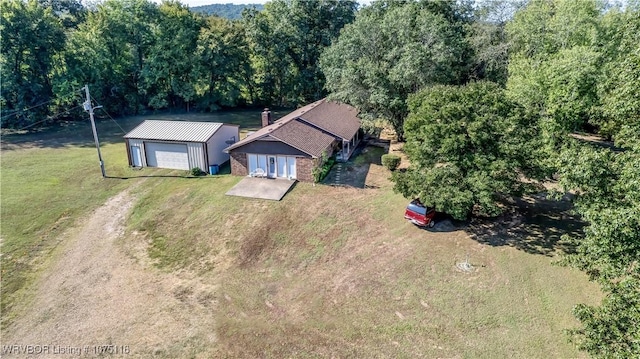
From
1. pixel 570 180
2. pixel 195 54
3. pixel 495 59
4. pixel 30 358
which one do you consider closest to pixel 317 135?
pixel 495 59

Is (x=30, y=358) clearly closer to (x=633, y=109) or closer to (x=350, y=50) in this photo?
(x=633, y=109)

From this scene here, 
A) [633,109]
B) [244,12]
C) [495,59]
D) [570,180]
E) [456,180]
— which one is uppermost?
[244,12]

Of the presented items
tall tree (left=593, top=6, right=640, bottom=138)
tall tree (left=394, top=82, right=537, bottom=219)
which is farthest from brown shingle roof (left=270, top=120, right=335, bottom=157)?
tall tree (left=593, top=6, right=640, bottom=138)

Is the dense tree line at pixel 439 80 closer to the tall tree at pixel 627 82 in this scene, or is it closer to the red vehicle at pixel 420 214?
the tall tree at pixel 627 82

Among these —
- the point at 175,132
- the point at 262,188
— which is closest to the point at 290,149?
the point at 262,188

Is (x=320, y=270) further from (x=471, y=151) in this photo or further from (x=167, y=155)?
(x=167, y=155)

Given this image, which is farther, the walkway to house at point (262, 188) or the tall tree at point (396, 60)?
the tall tree at point (396, 60)

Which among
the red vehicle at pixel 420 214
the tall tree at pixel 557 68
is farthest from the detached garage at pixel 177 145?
the tall tree at pixel 557 68
